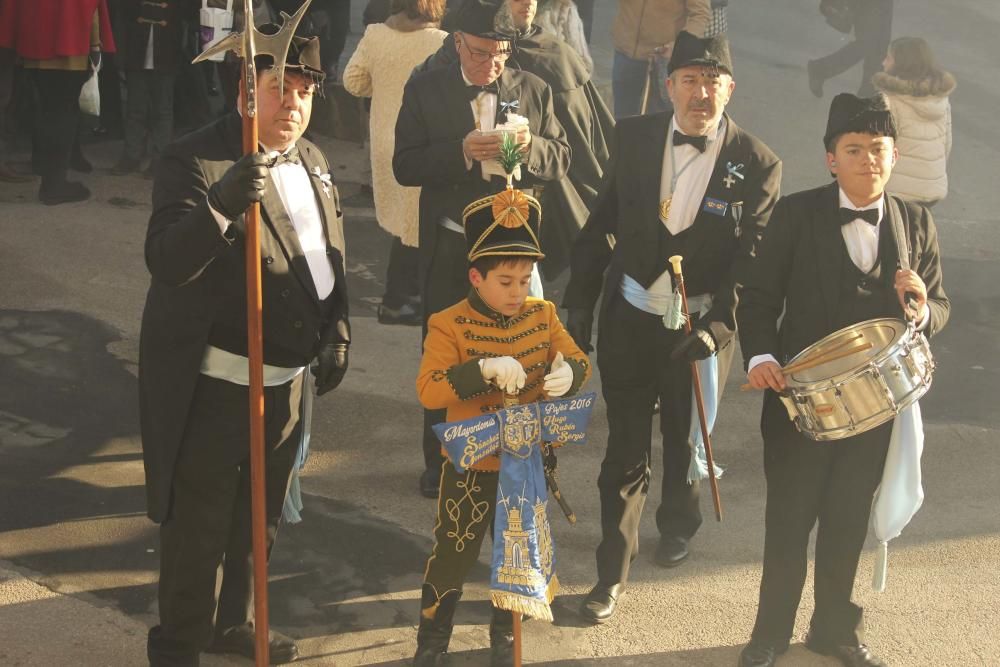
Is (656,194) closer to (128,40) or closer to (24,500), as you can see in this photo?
(24,500)

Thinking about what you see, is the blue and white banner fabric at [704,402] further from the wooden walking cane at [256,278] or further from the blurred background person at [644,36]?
the blurred background person at [644,36]

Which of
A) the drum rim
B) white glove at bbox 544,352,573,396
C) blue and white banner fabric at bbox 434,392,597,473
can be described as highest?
the drum rim

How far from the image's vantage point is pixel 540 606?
521 centimetres

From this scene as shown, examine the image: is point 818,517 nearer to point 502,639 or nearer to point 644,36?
point 502,639

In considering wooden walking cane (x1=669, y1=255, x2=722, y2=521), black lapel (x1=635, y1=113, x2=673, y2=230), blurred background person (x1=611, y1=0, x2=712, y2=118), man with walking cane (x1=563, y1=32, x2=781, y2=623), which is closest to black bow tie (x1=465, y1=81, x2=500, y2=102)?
man with walking cane (x1=563, y1=32, x2=781, y2=623)

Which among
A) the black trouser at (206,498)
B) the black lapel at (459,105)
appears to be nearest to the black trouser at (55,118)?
the black lapel at (459,105)

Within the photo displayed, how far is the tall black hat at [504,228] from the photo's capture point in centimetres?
514

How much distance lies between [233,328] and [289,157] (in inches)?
25.7

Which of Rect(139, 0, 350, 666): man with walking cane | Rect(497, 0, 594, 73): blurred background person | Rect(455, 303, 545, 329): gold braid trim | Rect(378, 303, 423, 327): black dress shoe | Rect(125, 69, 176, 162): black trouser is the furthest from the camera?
Rect(125, 69, 176, 162): black trouser

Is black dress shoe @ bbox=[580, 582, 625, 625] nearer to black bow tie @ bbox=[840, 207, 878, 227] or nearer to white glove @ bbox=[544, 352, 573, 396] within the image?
white glove @ bbox=[544, 352, 573, 396]

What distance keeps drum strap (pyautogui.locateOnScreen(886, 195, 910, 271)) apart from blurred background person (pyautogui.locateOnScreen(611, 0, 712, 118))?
632 centimetres

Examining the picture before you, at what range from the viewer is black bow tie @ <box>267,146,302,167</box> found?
5096 millimetres

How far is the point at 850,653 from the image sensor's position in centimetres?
579

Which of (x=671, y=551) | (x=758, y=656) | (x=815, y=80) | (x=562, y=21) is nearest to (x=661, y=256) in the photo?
(x=671, y=551)
